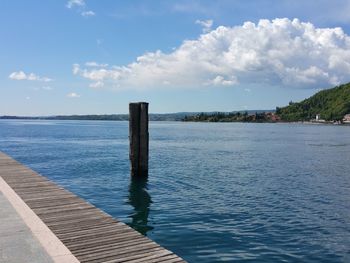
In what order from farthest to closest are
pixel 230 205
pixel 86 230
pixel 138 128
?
pixel 138 128 → pixel 230 205 → pixel 86 230

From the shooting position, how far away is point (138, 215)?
16672 millimetres

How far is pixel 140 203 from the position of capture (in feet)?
62.1

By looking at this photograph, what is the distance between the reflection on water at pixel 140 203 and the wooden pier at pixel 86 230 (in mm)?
2997

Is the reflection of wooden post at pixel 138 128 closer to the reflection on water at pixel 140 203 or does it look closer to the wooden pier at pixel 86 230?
the reflection on water at pixel 140 203

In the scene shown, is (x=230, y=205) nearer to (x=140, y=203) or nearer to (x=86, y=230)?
(x=140, y=203)

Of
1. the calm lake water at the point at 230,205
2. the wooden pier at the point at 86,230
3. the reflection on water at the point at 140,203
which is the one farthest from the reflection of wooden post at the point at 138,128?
the wooden pier at the point at 86,230

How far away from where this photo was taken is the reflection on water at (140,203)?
15094 mm

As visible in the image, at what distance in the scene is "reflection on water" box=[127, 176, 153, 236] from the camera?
15.1m

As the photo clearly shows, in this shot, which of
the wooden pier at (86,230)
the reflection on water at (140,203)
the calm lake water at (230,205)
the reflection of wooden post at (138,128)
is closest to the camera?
the wooden pier at (86,230)

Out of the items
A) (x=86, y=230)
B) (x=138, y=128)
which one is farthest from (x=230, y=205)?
(x=86, y=230)

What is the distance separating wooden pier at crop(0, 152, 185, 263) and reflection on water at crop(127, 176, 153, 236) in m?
3.00

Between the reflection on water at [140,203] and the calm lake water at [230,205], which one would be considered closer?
the calm lake water at [230,205]

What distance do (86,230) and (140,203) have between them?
9440mm

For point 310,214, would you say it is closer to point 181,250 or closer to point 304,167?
point 181,250
